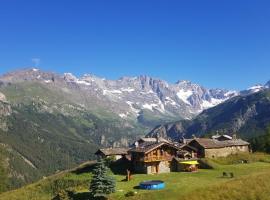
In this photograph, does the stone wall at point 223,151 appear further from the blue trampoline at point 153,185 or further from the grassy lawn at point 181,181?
the blue trampoline at point 153,185

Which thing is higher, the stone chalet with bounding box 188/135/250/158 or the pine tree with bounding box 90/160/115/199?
the stone chalet with bounding box 188/135/250/158

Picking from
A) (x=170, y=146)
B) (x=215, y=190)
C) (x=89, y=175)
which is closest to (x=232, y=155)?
(x=170, y=146)

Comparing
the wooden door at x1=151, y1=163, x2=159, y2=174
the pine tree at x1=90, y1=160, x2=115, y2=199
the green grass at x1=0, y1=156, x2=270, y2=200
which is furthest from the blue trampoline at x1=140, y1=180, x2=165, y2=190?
the wooden door at x1=151, y1=163, x2=159, y2=174

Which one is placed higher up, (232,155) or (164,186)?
(232,155)

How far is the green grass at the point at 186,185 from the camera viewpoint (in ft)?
224

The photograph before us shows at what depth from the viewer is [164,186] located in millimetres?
76312

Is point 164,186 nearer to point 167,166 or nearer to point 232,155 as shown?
point 167,166

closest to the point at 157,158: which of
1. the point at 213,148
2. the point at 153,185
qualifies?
the point at 153,185

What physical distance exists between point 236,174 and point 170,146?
62.1 ft

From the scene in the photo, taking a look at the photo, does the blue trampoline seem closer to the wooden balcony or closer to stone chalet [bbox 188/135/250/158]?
the wooden balcony

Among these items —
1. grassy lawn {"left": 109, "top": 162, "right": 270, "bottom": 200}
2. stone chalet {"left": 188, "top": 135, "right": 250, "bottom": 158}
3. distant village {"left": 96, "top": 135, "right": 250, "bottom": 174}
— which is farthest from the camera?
stone chalet {"left": 188, "top": 135, "right": 250, "bottom": 158}

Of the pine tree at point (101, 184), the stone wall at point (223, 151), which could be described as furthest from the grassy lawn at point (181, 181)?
the stone wall at point (223, 151)

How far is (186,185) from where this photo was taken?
75.8 metres

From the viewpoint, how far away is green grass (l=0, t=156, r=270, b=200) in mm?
68312
